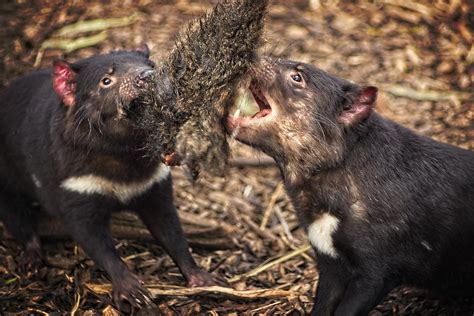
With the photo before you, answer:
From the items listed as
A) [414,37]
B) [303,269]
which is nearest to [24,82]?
[303,269]

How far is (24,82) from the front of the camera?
5.08m

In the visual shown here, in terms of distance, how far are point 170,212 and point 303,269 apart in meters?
0.94

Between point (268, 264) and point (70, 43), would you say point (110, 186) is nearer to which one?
point (268, 264)

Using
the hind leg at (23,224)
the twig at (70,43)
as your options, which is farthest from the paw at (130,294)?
the twig at (70,43)

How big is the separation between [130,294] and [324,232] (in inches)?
44.7

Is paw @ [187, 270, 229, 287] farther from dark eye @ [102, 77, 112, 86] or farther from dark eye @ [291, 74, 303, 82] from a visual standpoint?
dark eye @ [291, 74, 303, 82]

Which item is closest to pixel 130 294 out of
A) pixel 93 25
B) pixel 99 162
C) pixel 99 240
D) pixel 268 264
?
pixel 99 240

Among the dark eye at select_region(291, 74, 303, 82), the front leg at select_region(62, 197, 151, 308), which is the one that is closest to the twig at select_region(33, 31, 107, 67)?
the front leg at select_region(62, 197, 151, 308)

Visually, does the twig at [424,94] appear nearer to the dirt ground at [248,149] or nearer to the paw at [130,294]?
the dirt ground at [248,149]

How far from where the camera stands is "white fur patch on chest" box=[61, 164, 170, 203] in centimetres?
432

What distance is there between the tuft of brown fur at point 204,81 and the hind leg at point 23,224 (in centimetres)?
167

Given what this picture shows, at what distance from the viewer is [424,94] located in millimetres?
6219

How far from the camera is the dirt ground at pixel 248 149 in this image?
4.39 m

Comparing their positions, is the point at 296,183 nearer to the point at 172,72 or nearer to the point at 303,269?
the point at 172,72
